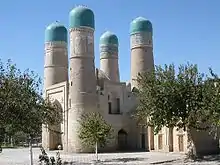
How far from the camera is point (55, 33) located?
171 feet

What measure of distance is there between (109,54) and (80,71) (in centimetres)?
1488

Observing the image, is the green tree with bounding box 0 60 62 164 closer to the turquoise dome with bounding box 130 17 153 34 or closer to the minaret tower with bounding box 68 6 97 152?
the minaret tower with bounding box 68 6 97 152

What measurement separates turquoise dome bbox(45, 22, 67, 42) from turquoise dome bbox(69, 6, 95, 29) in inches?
301

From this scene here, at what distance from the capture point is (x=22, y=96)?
1584cm

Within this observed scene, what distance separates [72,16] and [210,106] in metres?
22.9

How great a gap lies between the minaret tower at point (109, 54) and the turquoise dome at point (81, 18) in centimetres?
1228

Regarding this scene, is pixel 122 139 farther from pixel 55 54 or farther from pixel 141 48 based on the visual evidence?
pixel 55 54

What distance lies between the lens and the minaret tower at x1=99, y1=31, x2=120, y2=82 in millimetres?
57125

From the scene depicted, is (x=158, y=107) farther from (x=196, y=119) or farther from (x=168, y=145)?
(x=168, y=145)

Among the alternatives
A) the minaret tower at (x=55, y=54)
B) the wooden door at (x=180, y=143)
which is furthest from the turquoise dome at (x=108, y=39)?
the wooden door at (x=180, y=143)

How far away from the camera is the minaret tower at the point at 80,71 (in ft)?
140

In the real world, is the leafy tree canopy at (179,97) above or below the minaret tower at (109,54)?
below

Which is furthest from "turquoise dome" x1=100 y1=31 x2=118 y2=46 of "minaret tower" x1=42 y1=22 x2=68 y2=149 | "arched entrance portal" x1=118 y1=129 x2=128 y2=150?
"arched entrance portal" x1=118 y1=129 x2=128 y2=150

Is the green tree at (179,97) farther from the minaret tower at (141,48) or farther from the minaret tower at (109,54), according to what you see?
the minaret tower at (109,54)
